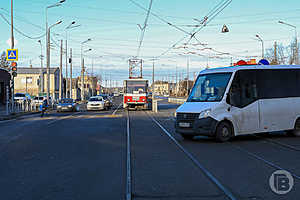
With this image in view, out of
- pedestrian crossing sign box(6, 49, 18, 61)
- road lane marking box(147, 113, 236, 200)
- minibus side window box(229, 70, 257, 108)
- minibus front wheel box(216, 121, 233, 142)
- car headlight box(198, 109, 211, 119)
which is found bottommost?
road lane marking box(147, 113, 236, 200)

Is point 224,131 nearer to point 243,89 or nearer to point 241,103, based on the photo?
point 241,103

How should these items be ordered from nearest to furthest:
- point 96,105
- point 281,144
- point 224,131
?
point 281,144 → point 224,131 → point 96,105

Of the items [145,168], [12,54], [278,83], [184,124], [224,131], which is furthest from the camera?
[12,54]

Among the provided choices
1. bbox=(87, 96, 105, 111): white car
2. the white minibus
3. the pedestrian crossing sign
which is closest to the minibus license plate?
the white minibus

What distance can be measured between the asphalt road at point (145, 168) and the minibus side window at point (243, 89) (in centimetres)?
142

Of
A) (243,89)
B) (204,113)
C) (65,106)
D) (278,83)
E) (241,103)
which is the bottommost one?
(65,106)

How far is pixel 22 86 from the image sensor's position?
294ft

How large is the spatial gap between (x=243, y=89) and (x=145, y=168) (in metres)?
6.20

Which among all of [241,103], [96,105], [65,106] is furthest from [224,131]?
[96,105]

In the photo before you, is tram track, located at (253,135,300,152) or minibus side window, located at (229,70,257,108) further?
minibus side window, located at (229,70,257,108)

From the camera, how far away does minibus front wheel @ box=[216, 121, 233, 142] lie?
1266cm

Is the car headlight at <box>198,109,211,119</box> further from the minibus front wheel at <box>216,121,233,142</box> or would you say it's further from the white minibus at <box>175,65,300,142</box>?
the minibus front wheel at <box>216,121,233,142</box>

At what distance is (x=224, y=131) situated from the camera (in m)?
12.8

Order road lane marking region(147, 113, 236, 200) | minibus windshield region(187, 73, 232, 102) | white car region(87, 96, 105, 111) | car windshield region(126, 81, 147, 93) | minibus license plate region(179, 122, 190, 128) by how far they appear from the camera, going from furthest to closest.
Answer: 1. white car region(87, 96, 105, 111)
2. car windshield region(126, 81, 147, 93)
3. minibus windshield region(187, 73, 232, 102)
4. minibus license plate region(179, 122, 190, 128)
5. road lane marking region(147, 113, 236, 200)
